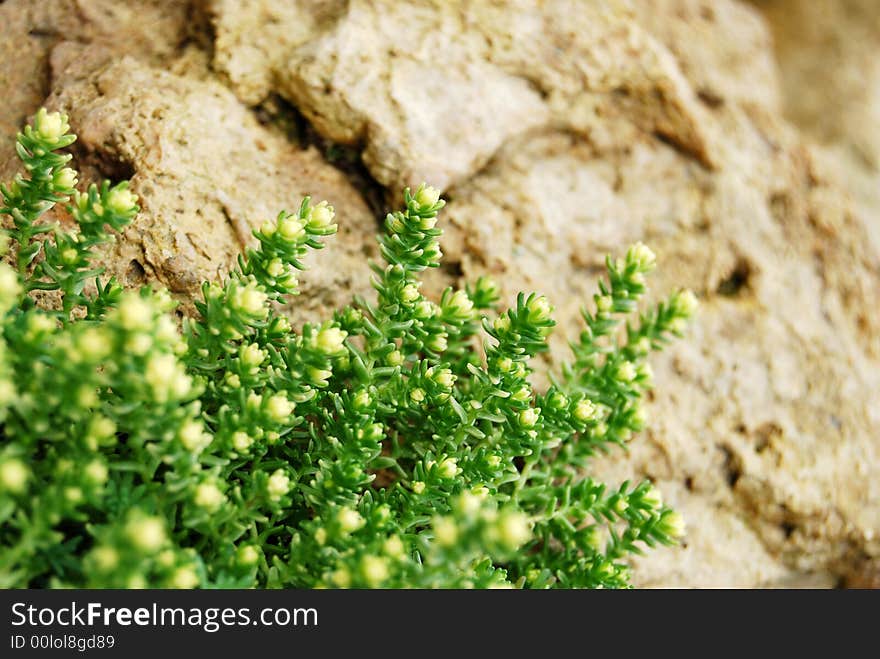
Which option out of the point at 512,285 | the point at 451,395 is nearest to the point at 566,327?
the point at 512,285

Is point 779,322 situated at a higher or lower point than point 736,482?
higher

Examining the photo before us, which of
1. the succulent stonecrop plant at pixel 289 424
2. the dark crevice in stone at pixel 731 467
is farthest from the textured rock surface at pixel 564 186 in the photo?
the succulent stonecrop plant at pixel 289 424

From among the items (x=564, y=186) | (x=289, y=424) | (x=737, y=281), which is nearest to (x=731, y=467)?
(x=737, y=281)

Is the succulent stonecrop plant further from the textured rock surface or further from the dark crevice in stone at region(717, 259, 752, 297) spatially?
the dark crevice in stone at region(717, 259, 752, 297)

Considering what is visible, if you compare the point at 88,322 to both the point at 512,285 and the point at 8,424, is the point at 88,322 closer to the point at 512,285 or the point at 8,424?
the point at 8,424

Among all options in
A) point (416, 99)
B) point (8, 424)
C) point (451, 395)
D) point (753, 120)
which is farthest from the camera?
point (753, 120)

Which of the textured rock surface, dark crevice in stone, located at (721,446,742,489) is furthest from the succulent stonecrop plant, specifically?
dark crevice in stone, located at (721,446,742,489)
